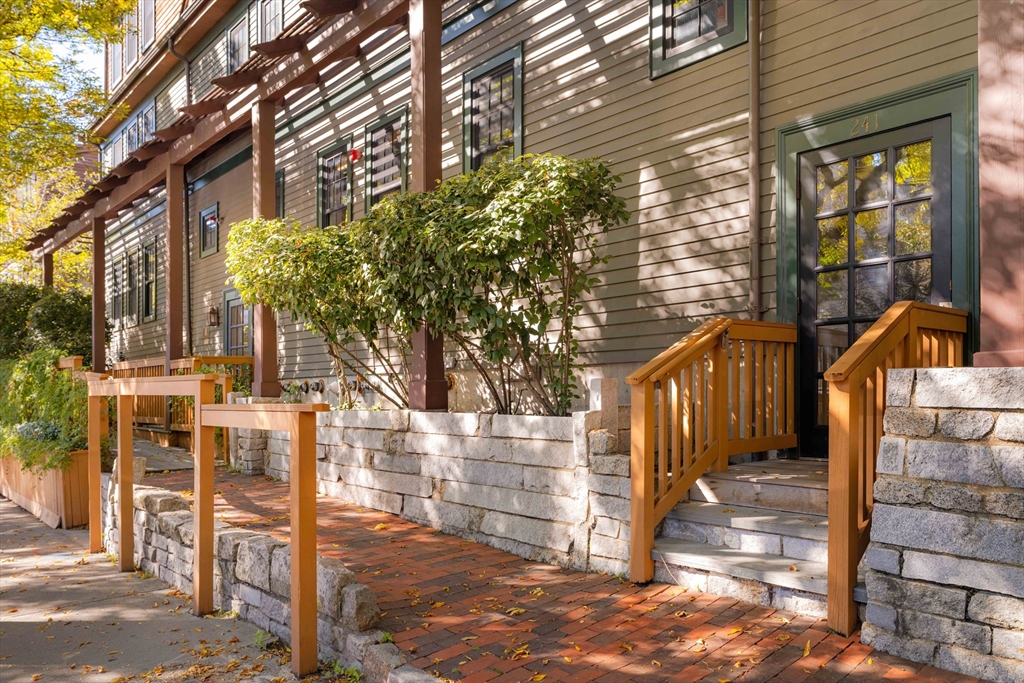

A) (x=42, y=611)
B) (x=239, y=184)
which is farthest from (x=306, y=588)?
(x=239, y=184)

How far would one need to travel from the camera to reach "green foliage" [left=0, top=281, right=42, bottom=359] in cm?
1606

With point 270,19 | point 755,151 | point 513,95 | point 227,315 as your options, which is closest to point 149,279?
point 227,315

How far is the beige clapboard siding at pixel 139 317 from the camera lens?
1820cm

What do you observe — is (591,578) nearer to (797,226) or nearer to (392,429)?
(392,429)

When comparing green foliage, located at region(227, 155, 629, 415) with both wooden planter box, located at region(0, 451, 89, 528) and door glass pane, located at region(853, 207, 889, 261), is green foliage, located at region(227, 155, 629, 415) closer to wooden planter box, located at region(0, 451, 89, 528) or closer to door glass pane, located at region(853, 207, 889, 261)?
door glass pane, located at region(853, 207, 889, 261)

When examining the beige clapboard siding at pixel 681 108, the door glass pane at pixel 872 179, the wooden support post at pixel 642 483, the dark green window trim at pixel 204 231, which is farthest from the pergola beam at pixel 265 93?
the wooden support post at pixel 642 483

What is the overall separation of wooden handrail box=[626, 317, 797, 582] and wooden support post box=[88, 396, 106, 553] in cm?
526

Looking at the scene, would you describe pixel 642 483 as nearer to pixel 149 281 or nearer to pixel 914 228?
pixel 914 228

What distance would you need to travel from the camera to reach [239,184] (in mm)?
14688

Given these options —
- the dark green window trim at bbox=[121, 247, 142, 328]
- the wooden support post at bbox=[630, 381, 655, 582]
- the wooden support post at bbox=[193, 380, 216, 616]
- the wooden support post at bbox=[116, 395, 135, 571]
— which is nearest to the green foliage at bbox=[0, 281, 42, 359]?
A: the dark green window trim at bbox=[121, 247, 142, 328]

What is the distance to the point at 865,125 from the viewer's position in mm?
5539

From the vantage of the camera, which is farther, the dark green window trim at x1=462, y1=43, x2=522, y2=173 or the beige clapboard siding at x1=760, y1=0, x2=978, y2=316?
the dark green window trim at x1=462, y1=43, x2=522, y2=173

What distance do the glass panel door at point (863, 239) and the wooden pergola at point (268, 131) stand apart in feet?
9.96

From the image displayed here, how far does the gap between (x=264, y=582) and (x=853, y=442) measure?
133 inches
